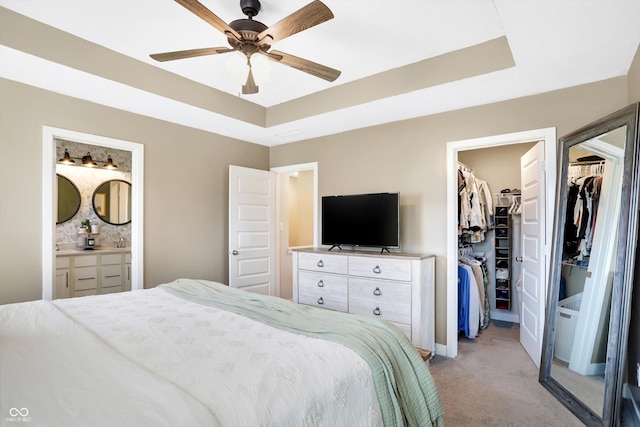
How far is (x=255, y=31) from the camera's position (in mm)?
1993

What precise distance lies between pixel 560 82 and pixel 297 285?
3.05m

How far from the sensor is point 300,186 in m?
6.04

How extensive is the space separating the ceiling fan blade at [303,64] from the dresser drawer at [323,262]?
1867 mm

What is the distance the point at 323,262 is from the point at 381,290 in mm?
713

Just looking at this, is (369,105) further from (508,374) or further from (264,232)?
(508,374)

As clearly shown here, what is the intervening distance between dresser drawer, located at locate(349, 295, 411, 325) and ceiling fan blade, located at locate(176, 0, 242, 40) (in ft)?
8.05

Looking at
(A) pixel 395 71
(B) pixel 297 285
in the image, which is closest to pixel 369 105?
(A) pixel 395 71

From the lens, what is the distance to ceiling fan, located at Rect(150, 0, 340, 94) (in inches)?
68.3

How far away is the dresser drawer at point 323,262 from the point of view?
354cm

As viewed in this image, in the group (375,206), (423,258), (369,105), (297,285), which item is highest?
(369,105)

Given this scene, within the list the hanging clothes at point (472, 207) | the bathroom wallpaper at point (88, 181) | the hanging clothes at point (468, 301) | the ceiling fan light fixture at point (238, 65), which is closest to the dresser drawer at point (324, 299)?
the hanging clothes at point (468, 301)

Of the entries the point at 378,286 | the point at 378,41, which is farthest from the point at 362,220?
the point at 378,41

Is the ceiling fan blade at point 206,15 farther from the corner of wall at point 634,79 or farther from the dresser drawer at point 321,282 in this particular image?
the corner of wall at point 634,79

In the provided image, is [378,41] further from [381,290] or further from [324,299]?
[324,299]
